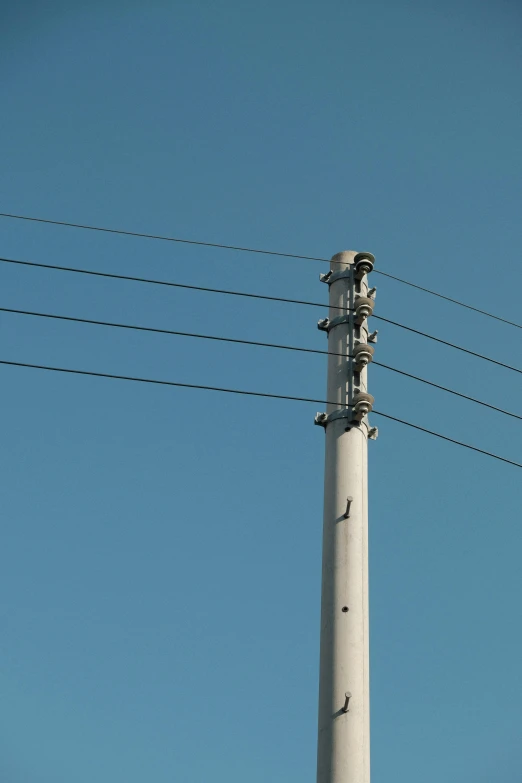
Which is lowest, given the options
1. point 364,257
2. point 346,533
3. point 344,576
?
point 344,576

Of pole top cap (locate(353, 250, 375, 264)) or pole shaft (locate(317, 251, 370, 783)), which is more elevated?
pole top cap (locate(353, 250, 375, 264))

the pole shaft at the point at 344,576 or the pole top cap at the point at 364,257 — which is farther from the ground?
the pole top cap at the point at 364,257

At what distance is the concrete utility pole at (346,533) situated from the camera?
7.98 m

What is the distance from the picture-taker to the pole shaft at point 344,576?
26.1 feet

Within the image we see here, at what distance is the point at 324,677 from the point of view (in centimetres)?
827

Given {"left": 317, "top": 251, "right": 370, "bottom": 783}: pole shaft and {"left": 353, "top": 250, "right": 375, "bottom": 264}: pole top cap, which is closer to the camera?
{"left": 317, "top": 251, "right": 370, "bottom": 783}: pole shaft

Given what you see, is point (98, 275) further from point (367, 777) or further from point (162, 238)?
point (367, 777)

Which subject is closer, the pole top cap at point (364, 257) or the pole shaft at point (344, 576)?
the pole shaft at point (344, 576)

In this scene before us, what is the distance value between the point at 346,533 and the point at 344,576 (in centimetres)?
39

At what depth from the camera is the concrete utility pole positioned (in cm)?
798

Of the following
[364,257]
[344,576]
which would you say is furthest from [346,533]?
[364,257]

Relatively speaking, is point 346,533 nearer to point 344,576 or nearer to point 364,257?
point 344,576

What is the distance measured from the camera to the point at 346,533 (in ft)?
29.0

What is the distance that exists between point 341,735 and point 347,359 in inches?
138
